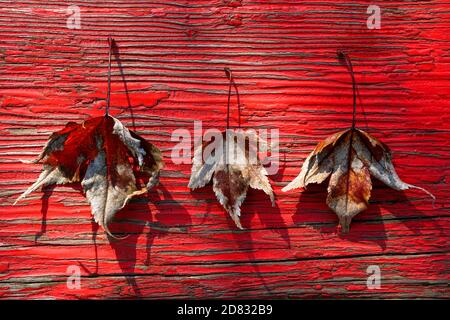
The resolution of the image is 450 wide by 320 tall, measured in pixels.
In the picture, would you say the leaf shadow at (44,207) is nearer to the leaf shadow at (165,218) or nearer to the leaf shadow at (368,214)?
the leaf shadow at (165,218)

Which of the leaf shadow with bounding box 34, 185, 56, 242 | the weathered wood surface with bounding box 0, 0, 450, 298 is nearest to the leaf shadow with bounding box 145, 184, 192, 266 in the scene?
the weathered wood surface with bounding box 0, 0, 450, 298

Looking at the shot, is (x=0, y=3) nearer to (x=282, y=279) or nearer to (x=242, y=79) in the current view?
(x=242, y=79)

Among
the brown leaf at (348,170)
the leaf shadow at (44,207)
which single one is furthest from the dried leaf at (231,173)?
the leaf shadow at (44,207)

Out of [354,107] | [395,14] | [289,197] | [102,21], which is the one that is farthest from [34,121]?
[395,14]

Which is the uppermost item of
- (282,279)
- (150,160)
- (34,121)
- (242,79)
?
(242,79)

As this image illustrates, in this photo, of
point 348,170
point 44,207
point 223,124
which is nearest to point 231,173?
point 223,124

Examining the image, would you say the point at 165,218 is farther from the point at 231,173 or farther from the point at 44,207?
the point at 44,207
